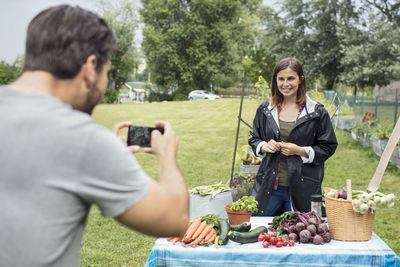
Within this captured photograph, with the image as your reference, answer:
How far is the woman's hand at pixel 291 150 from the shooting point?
328 cm

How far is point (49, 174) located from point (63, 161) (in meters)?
0.05

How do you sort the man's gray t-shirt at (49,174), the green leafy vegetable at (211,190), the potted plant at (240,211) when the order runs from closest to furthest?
1. the man's gray t-shirt at (49,174)
2. the potted plant at (240,211)
3. the green leafy vegetable at (211,190)

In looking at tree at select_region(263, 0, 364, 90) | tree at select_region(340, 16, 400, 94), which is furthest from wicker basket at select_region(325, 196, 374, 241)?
tree at select_region(263, 0, 364, 90)

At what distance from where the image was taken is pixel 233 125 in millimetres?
18141

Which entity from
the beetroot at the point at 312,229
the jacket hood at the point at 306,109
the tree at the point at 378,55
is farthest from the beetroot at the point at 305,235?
the tree at the point at 378,55

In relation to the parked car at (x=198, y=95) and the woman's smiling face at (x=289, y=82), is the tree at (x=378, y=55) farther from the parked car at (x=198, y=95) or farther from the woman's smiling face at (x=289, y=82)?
the parked car at (x=198, y=95)

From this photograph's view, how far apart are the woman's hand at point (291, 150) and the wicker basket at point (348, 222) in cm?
66

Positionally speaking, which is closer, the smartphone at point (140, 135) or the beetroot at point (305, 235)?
the smartphone at point (140, 135)

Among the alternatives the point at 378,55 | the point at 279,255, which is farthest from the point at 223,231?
the point at 378,55

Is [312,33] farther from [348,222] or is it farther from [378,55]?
[348,222]

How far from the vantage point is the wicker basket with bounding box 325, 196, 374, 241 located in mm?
2629

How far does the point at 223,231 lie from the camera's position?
2740 millimetres

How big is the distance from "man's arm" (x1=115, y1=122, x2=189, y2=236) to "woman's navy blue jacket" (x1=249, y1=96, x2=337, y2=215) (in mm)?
2320

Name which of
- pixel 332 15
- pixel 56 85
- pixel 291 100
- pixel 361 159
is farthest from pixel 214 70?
pixel 56 85
